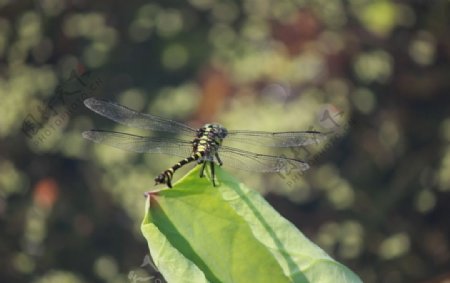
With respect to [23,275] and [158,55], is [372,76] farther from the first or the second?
[23,275]

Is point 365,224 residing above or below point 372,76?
below

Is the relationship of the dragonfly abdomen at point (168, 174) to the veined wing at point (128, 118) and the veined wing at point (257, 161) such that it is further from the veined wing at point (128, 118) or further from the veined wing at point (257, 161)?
the veined wing at point (128, 118)

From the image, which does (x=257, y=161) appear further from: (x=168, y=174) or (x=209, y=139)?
(x=168, y=174)

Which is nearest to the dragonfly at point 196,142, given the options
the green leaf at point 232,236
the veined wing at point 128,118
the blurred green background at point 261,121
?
the veined wing at point 128,118

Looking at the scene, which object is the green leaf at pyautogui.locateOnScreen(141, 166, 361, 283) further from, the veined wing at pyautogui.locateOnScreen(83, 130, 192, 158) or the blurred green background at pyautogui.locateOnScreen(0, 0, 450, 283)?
the blurred green background at pyautogui.locateOnScreen(0, 0, 450, 283)

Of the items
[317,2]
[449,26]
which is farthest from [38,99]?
[449,26]

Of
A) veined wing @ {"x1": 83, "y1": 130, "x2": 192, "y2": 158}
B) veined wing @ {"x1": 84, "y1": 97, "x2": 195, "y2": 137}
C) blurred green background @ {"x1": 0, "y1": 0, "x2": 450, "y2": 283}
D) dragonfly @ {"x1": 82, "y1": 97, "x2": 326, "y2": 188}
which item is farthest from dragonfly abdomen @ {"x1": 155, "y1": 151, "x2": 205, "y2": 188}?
blurred green background @ {"x1": 0, "y1": 0, "x2": 450, "y2": 283}
